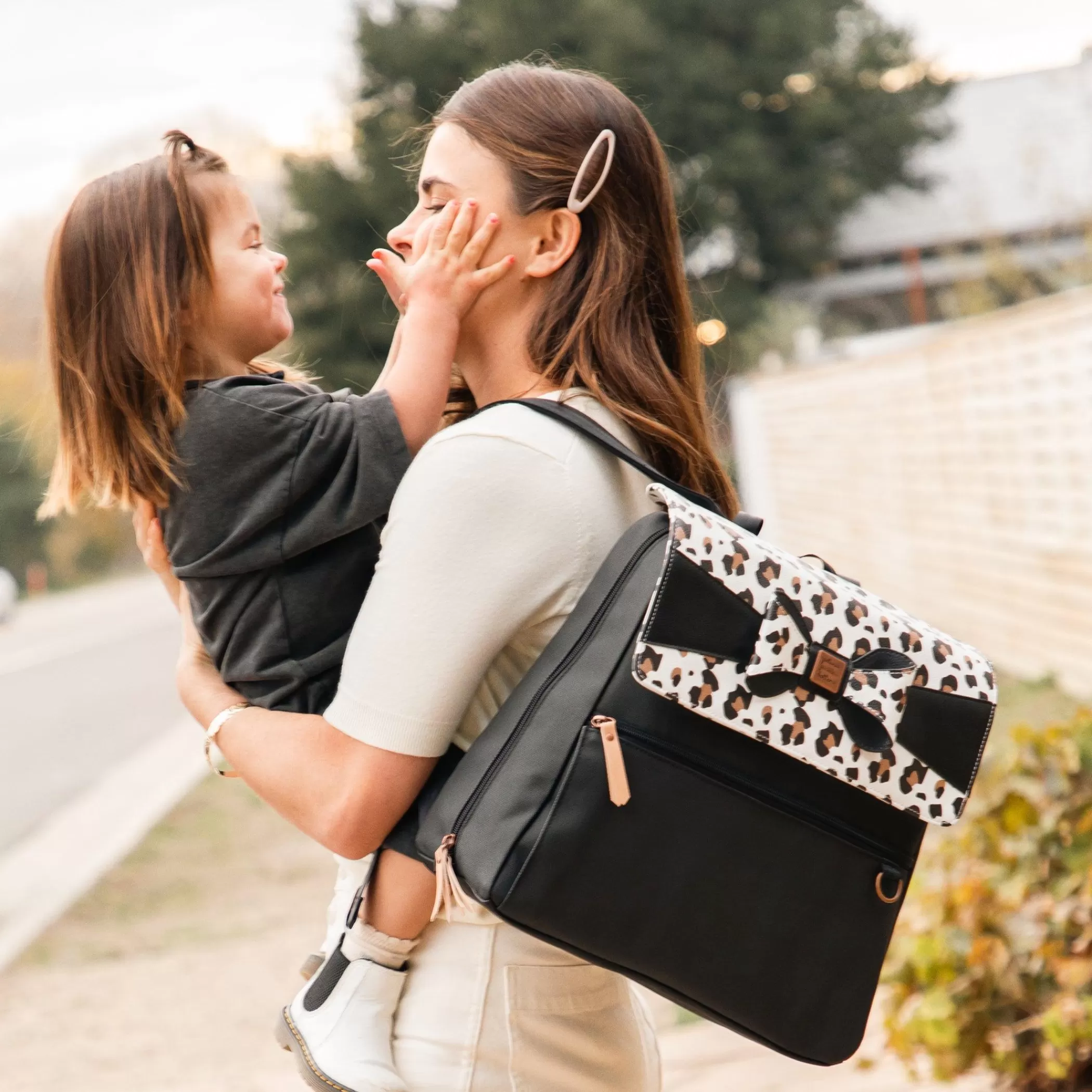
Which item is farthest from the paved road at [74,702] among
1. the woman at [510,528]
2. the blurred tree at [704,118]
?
the woman at [510,528]

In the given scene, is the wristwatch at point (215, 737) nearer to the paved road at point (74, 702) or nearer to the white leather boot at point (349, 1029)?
the white leather boot at point (349, 1029)

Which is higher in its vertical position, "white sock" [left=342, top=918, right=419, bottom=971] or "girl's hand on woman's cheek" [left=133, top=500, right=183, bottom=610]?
"girl's hand on woman's cheek" [left=133, top=500, right=183, bottom=610]

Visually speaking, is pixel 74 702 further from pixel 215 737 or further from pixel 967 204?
pixel 967 204

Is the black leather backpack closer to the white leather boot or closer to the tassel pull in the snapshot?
the tassel pull

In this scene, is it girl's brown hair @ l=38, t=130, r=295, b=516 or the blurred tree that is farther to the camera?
the blurred tree

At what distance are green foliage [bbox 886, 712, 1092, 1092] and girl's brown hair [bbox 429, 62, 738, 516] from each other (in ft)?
5.23

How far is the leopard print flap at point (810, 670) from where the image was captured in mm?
1071

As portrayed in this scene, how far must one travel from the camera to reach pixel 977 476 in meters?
7.34

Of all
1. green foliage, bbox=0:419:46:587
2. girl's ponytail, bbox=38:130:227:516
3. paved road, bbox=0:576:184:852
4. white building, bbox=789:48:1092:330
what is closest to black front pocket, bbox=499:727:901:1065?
girl's ponytail, bbox=38:130:227:516

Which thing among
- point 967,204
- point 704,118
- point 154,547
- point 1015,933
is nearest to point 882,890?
point 154,547

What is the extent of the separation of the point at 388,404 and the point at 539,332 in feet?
0.60

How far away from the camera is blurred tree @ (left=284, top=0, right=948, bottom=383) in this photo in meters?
19.7

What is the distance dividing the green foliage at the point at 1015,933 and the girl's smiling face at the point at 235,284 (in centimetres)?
177

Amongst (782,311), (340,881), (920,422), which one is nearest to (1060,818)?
(340,881)
